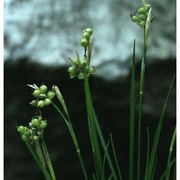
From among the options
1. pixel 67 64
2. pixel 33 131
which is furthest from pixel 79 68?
pixel 67 64

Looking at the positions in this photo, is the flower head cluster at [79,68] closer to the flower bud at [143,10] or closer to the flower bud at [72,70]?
the flower bud at [72,70]

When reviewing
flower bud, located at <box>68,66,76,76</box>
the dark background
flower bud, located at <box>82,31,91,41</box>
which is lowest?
the dark background

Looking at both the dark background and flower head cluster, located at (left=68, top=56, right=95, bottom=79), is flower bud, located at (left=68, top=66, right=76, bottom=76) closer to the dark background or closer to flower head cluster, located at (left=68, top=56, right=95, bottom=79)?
flower head cluster, located at (left=68, top=56, right=95, bottom=79)

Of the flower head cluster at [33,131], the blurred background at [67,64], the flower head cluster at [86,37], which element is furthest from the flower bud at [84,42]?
the blurred background at [67,64]

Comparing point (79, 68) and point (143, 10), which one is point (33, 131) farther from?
point (143, 10)

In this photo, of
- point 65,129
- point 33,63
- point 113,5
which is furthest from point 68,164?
point 113,5


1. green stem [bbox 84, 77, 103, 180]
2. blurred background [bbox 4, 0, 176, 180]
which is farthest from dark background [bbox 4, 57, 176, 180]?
green stem [bbox 84, 77, 103, 180]

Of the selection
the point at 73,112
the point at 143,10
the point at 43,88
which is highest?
the point at 143,10

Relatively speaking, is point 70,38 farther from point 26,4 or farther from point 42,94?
point 42,94

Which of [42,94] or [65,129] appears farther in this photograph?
[65,129]
